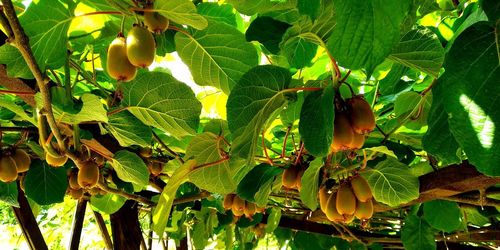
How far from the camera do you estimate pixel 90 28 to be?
961 mm

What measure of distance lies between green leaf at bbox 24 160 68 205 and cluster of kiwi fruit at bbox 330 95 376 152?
1009mm

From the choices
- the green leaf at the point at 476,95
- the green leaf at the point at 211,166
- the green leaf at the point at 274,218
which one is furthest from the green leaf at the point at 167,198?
the green leaf at the point at 274,218

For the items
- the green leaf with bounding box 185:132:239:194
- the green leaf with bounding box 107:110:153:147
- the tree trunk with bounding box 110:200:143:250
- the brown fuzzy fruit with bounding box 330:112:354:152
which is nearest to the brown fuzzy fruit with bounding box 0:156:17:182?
the green leaf with bounding box 107:110:153:147

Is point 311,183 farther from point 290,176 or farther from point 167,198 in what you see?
point 167,198

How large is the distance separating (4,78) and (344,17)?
0.79 metres

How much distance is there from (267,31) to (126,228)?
1821 mm

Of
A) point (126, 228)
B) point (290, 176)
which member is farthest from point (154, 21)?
point (126, 228)

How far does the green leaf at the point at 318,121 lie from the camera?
0.73 metres

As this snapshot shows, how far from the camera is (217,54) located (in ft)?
3.11

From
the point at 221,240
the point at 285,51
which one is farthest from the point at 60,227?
the point at 285,51

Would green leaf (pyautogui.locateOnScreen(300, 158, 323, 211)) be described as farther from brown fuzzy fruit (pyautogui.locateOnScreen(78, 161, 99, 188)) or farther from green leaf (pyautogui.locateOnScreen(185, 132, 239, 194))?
brown fuzzy fruit (pyautogui.locateOnScreen(78, 161, 99, 188))

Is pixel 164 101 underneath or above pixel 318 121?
above

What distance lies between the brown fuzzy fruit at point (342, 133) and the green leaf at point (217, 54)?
0.26 meters

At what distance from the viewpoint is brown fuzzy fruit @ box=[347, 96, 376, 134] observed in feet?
2.54
